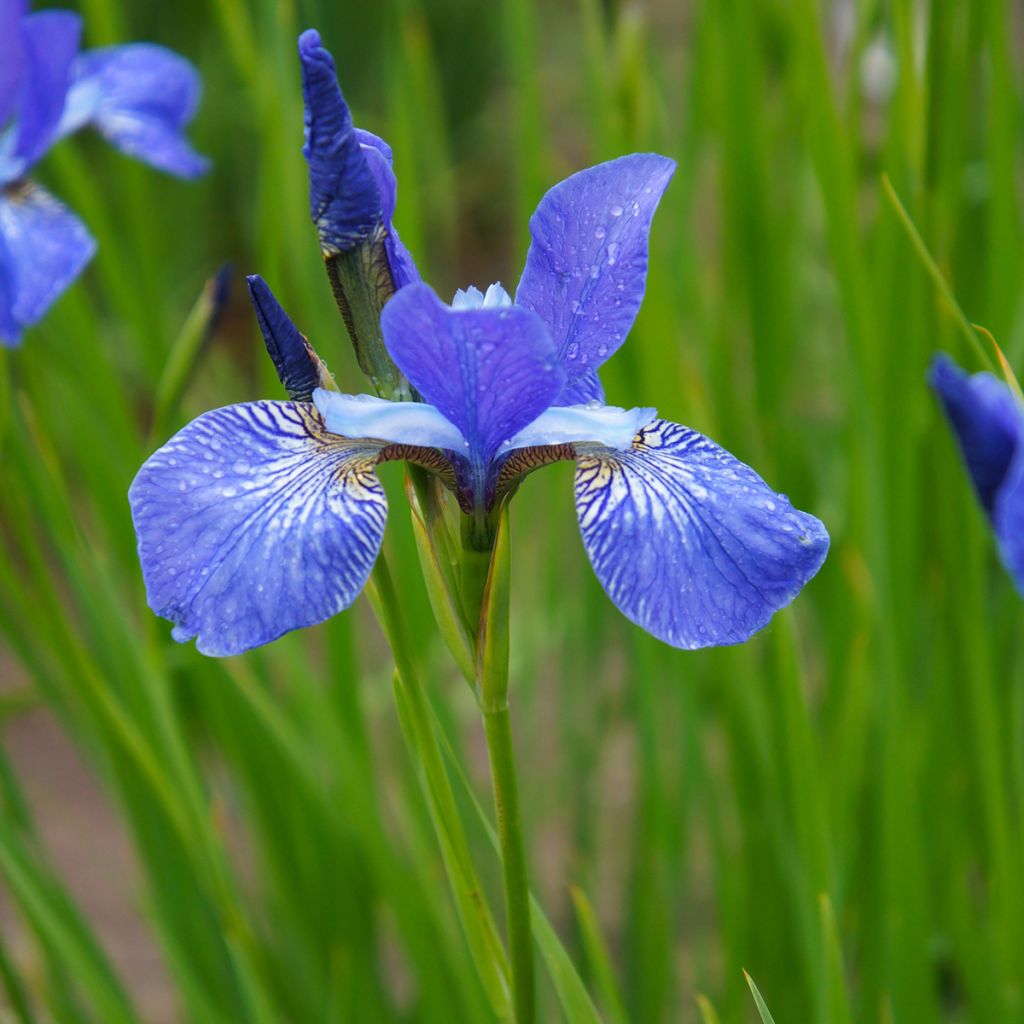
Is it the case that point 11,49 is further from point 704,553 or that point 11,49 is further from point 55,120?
point 704,553

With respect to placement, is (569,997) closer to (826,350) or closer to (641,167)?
(641,167)

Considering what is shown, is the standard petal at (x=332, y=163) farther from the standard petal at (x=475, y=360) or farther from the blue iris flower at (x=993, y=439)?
the blue iris flower at (x=993, y=439)

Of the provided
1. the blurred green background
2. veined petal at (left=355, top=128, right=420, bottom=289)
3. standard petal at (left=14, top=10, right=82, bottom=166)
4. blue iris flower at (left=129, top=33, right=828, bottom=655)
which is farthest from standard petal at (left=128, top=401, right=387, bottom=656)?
standard petal at (left=14, top=10, right=82, bottom=166)

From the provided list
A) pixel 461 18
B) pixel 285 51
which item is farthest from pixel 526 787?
pixel 461 18

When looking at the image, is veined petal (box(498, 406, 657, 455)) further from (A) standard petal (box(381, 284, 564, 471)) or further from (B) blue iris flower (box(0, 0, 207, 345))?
(B) blue iris flower (box(0, 0, 207, 345))

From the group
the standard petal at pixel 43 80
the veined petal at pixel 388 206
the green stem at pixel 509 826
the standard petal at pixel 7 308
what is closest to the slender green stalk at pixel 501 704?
the green stem at pixel 509 826

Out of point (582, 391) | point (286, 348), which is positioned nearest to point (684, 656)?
point (582, 391)
